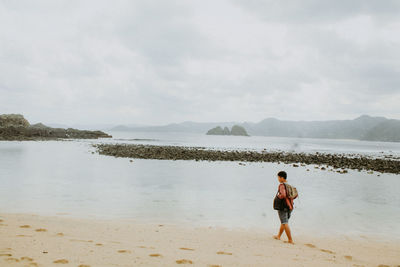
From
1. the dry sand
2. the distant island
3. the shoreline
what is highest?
the distant island

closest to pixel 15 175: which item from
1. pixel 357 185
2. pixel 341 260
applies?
pixel 341 260

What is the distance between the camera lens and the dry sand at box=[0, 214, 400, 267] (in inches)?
246

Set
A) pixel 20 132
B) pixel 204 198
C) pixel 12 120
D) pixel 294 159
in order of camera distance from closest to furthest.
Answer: pixel 204 198
pixel 294 159
pixel 20 132
pixel 12 120

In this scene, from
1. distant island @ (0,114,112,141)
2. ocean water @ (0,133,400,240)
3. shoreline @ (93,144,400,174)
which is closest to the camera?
ocean water @ (0,133,400,240)

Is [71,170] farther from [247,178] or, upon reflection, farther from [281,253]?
[281,253]

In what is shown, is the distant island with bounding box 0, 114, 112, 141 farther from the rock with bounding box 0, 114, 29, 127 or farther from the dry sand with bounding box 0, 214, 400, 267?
the dry sand with bounding box 0, 214, 400, 267

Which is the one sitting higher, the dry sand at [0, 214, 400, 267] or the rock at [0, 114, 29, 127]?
the rock at [0, 114, 29, 127]

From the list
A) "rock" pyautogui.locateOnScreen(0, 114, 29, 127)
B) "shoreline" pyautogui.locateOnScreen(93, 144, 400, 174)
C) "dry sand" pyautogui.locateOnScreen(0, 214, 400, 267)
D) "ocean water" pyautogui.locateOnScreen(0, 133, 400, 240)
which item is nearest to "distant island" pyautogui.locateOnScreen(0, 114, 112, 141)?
"rock" pyautogui.locateOnScreen(0, 114, 29, 127)

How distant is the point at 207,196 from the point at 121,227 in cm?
822

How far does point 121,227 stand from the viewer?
995cm

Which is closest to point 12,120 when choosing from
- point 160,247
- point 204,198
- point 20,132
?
point 20,132

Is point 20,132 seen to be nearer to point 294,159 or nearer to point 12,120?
point 12,120

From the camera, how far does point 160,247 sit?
7.49 metres

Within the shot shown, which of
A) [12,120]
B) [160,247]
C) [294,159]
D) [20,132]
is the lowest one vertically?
[160,247]
